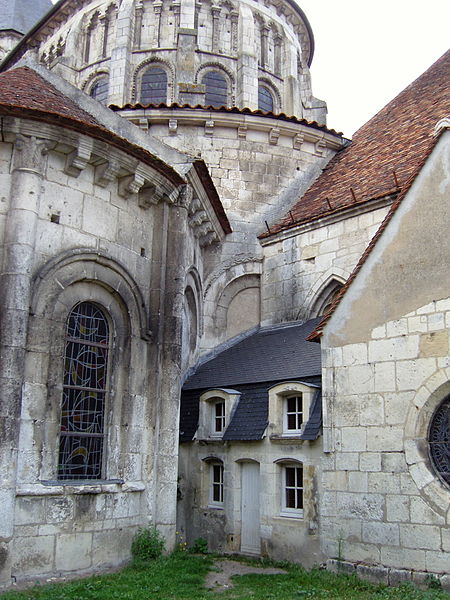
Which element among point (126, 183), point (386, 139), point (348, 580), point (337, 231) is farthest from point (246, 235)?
point (348, 580)

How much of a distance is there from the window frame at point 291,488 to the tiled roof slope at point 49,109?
5420mm

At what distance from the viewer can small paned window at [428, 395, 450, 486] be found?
29.5 feet

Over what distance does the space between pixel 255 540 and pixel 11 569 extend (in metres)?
4.84

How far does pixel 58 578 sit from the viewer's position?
363 inches

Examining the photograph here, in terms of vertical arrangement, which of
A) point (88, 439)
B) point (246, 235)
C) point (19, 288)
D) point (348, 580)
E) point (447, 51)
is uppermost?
point (447, 51)

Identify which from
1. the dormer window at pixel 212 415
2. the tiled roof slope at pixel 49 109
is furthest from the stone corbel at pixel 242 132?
the dormer window at pixel 212 415

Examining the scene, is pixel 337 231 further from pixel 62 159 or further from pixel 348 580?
pixel 348 580

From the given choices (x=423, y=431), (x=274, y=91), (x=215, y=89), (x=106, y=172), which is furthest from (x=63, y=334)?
(x=274, y=91)

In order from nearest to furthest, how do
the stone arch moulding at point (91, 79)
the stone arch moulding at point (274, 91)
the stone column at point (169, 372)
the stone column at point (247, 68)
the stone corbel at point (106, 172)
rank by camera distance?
the stone corbel at point (106, 172) → the stone column at point (169, 372) → the stone column at point (247, 68) → the stone arch moulding at point (91, 79) → the stone arch moulding at point (274, 91)

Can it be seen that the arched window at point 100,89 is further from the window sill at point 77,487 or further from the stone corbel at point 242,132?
the window sill at point 77,487

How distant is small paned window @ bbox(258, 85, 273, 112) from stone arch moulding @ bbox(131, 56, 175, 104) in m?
2.83

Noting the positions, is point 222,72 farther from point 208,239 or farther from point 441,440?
point 441,440

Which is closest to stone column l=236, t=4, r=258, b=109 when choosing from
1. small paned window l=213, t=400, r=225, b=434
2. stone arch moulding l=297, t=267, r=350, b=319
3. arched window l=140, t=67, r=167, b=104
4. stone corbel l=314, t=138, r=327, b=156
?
arched window l=140, t=67, r=167, b=104

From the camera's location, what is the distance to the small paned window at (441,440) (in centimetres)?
898
